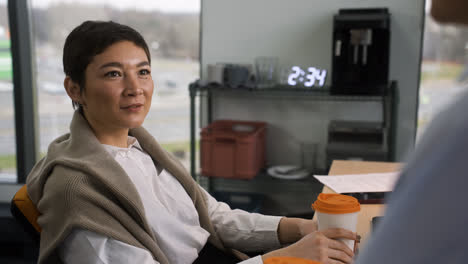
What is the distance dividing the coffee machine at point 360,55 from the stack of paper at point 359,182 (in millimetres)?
1043

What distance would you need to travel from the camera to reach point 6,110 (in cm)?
359

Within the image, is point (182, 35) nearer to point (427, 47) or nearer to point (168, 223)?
point (427, 47)

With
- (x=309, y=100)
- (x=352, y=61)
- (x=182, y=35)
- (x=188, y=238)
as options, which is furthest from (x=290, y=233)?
(x=182, y=35)

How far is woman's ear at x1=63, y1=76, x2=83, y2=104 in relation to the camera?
4.32 ft

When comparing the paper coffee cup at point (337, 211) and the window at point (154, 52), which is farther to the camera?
the window at point (154, 52)

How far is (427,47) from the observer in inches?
115

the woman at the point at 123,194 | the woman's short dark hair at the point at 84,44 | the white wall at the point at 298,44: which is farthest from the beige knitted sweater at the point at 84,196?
the white wall at the point at 298,44

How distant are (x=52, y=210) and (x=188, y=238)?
0.41 metres

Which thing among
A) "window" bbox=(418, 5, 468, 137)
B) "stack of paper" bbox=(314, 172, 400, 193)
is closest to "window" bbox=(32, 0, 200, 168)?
"window" bbox=(418, 5, 468, 137)

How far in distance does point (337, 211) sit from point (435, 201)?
716 mm

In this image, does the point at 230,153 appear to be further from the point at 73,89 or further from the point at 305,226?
the point at 73,89

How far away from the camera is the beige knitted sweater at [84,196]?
107cm

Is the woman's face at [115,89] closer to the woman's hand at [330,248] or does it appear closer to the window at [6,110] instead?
the woman's hand at [330,248]

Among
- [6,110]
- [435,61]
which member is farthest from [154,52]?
[435,61]
